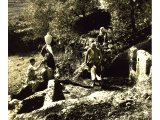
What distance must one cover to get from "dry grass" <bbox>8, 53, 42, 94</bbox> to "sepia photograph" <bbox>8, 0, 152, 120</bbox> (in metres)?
0.01

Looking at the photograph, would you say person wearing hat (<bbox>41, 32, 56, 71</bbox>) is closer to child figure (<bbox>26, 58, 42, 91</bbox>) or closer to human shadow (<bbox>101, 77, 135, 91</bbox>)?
child figure (<bbox>26, 58, 42, 91</bbox>)

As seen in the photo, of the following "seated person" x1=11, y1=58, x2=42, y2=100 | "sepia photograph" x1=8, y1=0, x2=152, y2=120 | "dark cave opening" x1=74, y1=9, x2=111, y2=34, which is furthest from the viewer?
"dark cave opening" x1=74, y1=9, x2=111, y2=34

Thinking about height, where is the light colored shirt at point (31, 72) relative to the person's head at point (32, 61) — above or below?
below

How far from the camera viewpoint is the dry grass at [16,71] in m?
5.91

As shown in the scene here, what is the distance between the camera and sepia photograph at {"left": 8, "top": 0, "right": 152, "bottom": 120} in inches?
229

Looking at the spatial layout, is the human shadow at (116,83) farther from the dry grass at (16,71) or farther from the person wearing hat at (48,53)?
the dry grass at (16,71)

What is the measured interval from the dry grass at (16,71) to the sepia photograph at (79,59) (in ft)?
0.04

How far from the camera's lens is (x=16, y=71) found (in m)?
5.92

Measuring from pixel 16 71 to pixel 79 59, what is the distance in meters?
0.82

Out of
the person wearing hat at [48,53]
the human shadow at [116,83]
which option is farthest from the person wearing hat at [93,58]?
the person wearing hat at [48,53]

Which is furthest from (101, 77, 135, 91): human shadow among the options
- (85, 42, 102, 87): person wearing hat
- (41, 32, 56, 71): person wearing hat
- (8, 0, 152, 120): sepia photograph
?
(41, 32, 56, 71): person wearing hat

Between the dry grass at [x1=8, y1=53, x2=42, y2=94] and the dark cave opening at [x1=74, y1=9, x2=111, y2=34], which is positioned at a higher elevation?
the dark cave opening at [x1=74, y1=9, x2=111, y2=34]

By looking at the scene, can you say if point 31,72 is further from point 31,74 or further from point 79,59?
point 79,59

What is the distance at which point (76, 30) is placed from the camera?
6.07 metres
